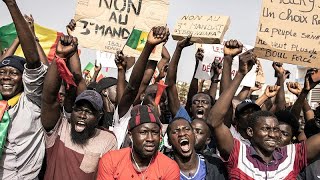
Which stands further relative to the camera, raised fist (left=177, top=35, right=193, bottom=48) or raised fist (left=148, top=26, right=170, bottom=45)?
raised fist (left=177, top=35, right=193, bottom=48)

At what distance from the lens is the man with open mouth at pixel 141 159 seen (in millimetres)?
3908

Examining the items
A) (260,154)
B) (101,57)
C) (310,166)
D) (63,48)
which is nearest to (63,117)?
(63,48)

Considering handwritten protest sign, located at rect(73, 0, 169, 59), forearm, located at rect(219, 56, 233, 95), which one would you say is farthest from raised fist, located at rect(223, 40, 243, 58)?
handwritten protest sign, located at rect(73, 0, 169, 59)

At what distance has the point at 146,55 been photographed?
14.7 ft

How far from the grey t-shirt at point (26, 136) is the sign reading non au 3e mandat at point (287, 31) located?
2.51 metres

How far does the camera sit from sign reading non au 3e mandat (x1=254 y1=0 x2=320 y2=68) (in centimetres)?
527

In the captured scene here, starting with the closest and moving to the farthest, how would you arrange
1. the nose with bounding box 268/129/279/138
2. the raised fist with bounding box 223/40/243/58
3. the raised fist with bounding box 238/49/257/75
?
1. the nose with bounding box 268/129/279/138
2. the raised fist with bounding box 238/49/257/75
3. the raised fist with bounding box 223/40/243/58

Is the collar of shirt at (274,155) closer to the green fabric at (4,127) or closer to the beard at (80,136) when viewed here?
the beard at (80,136)

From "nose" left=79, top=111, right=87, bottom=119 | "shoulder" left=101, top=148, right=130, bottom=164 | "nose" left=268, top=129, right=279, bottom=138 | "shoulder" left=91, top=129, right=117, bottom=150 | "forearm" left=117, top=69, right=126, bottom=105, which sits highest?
"forearm" left=117, top=69, right=126, bottom=105

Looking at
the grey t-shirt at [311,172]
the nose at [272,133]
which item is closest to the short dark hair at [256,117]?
the nose at [272,133]

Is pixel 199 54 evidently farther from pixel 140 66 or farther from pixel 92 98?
pixel 92 98

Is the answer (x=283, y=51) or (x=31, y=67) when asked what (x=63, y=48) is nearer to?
(x=31, y=67)

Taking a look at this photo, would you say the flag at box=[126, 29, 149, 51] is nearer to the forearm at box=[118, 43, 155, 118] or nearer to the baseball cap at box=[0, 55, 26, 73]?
the forearm at box=[118, 43, 155, 118]

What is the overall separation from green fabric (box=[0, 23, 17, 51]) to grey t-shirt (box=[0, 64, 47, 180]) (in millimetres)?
2822
